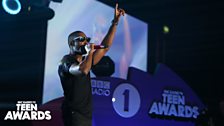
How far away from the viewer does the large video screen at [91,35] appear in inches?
144

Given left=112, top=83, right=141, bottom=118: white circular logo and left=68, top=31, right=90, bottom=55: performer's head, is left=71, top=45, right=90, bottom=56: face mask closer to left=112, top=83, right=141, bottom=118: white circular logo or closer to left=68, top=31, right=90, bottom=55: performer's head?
left=68, top=31, right=90, bottom=55: performer's head

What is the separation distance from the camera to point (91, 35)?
13.0 ft

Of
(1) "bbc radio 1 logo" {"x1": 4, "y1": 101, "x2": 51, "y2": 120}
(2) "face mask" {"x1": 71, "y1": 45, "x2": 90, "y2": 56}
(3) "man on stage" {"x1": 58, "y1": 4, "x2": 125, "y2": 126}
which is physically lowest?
(1) "bbc radio 1 logo" {"x1": 4, "y1": 101, "x2": 51, "y2": 120}

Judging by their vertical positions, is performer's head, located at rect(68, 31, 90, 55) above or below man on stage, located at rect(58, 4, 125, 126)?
above

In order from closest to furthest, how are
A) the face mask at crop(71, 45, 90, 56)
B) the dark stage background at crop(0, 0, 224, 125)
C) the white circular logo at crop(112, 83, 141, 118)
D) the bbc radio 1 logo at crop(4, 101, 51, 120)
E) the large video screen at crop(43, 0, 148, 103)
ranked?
1. the face mask at crop(71, 45, 90, 56)
2. the bbc radio 1 logo at crop(4, 101, 51, 120)
3. the large video screen at crop(43, 0, 148, 103)
4. the white circular logo at crop(112, 83, 141, 118)
5. the dark stage background at crop(0, 0, 224, 125)

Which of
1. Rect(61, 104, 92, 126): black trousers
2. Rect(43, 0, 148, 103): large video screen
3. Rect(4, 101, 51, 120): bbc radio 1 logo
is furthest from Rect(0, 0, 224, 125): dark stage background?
Rect(61, 104, 92, 126): black trousers

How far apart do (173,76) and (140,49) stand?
0.61 m

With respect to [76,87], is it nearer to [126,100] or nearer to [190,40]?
[126,100]

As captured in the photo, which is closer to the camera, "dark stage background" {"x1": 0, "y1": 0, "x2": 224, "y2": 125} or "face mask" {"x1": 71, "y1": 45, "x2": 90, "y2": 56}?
"face mask" {"x1": 71, "y1": 45, "x2": 90, "y2": 56}


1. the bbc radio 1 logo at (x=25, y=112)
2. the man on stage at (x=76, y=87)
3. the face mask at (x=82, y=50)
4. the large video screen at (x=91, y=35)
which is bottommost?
the bbc radio 1 logo at (x=25, y=112)

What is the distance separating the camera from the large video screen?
144 inches

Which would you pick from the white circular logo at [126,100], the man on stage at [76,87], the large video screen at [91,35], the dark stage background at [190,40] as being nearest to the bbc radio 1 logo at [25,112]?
the large video screen at [91,35]

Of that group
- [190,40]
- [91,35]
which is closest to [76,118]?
[91,35]

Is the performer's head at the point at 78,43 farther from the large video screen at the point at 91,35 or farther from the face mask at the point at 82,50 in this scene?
the large video screen at the point at 91,35
